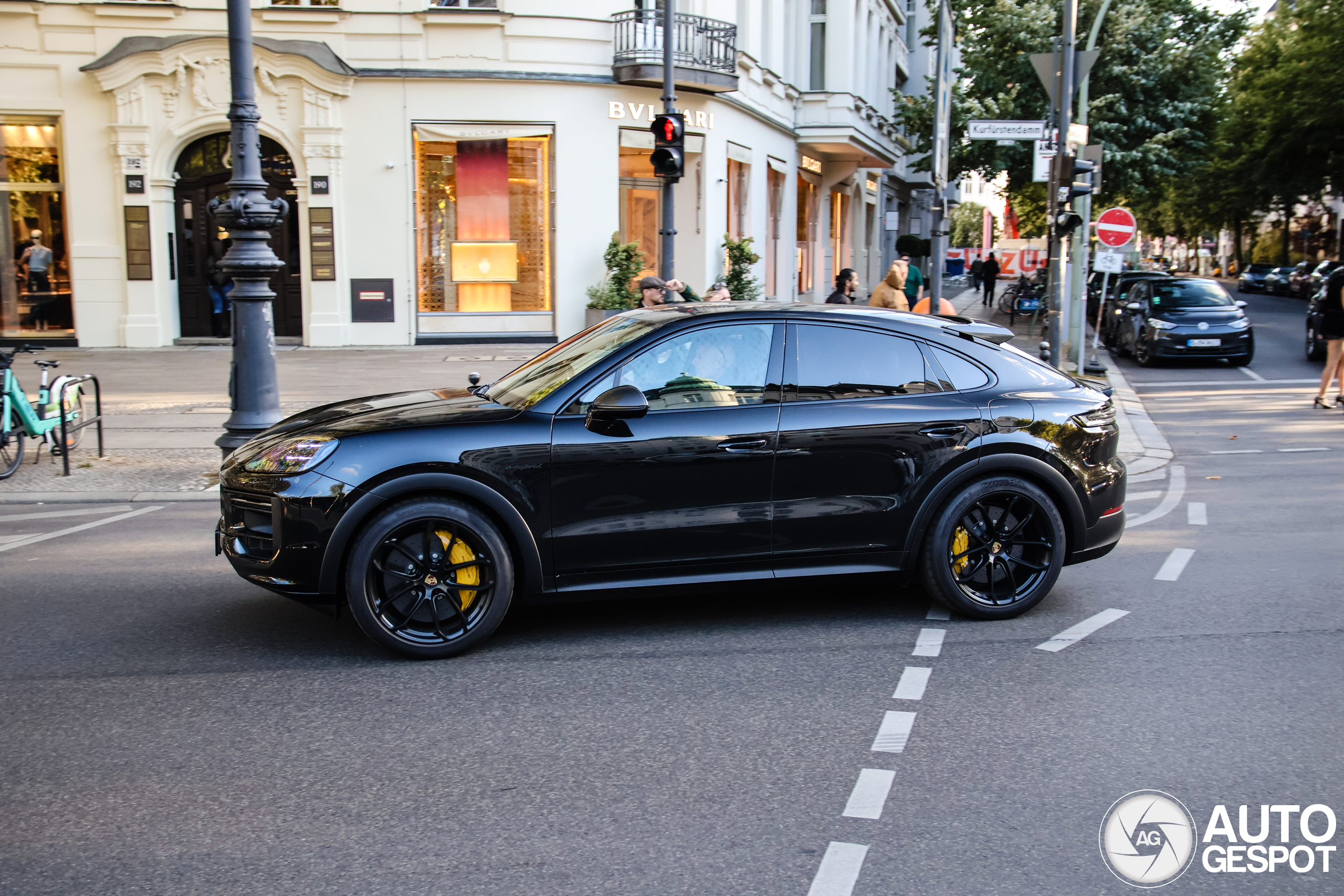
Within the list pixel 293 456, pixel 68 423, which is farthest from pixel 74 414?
pixel 293 456

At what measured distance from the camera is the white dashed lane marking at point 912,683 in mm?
4828

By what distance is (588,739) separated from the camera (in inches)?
172

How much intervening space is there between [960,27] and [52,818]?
94.4ft

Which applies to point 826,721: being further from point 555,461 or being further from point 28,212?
point 28,212

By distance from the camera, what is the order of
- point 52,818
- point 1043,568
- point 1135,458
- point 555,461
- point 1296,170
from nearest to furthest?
point 52,818
point 555,461
point 1043,568
point 1135,458
point 1296,170

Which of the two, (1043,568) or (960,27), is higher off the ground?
(960,27)

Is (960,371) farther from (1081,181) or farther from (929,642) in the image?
(1081,181)

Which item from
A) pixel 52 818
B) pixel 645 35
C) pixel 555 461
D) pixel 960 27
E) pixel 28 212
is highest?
pixel 960 27

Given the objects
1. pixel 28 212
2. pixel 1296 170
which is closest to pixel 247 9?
pixel 28 212

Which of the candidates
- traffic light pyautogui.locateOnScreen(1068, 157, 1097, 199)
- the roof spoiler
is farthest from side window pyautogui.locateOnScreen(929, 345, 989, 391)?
traffic light pyautogui.locateOnScreen(1068, 157, 1097, 199)

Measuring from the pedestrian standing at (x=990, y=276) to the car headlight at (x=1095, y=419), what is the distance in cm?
3211

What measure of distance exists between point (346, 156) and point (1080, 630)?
17453 mm

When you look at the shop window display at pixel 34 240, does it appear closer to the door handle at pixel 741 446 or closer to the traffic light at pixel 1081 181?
the traffic light at pixel 1081 181

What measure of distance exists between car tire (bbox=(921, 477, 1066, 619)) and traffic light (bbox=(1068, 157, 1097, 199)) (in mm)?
10502
